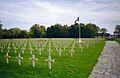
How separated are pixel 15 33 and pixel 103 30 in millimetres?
88040

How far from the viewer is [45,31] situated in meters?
120

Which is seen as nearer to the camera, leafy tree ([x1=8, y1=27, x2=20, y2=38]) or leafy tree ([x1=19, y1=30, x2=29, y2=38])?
leafy tree ([x1=8, y1=27, x2=20, y2=38])

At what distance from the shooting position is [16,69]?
13.9 metres

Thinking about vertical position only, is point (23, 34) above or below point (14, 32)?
below

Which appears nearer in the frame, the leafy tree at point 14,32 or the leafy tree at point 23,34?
the leafy tree at point 14,32

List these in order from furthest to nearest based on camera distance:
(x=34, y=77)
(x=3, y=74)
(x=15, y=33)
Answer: (x=15, y=33) → (x=3, y=74) → (x=34, y=77)

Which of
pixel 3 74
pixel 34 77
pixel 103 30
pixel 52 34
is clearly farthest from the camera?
pixel 103 30

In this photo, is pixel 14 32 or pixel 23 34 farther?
pixel 23 34

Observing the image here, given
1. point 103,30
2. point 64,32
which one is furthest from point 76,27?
point 103,30

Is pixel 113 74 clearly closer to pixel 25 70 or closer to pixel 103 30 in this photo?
pixel 25 70

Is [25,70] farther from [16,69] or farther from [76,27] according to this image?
[76,27]

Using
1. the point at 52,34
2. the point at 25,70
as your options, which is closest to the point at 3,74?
the point at 25,70

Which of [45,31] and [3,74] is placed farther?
[45,31]

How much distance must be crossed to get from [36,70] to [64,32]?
107m
